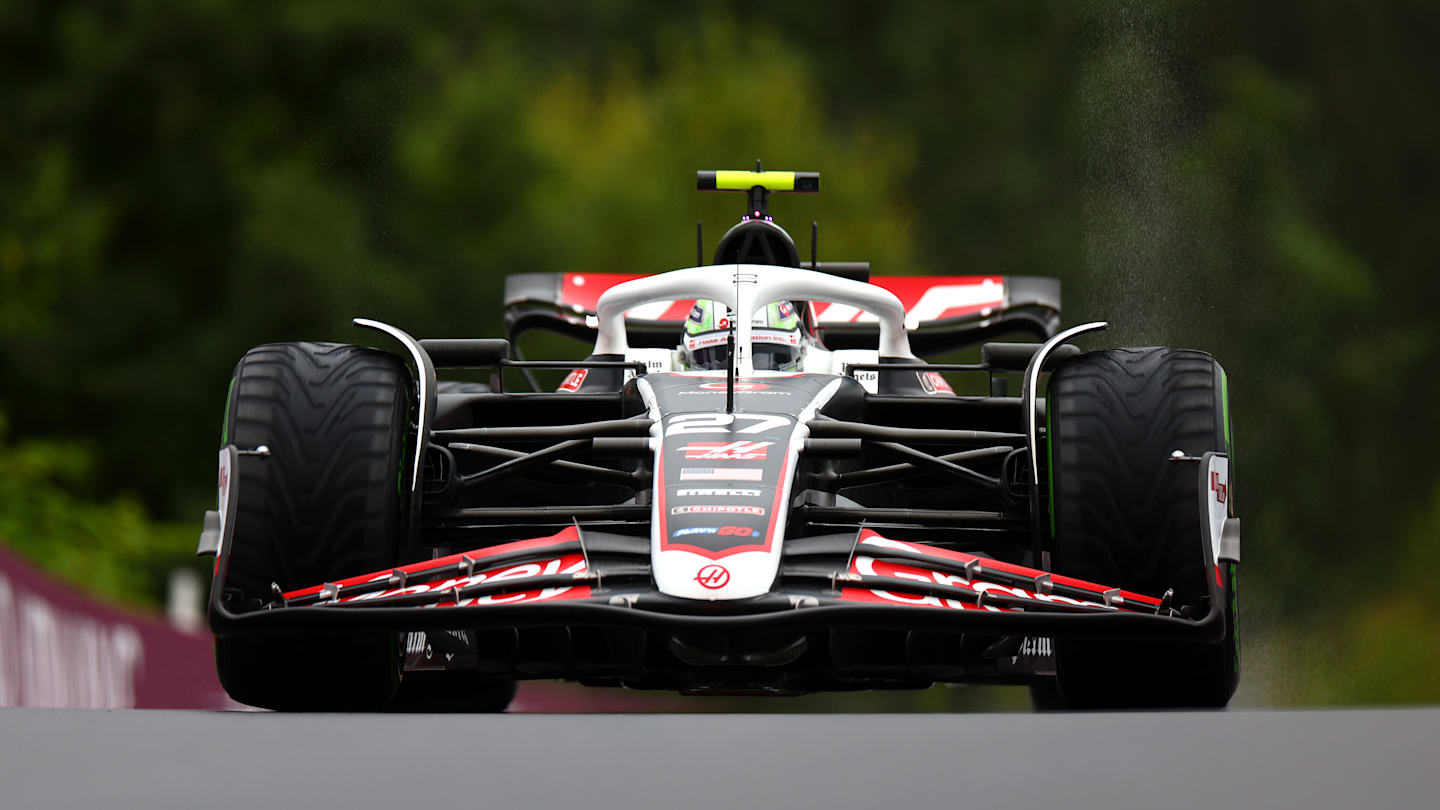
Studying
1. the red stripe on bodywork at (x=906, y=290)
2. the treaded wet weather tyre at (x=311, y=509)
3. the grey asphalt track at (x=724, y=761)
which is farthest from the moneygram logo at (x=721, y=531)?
the red stripe on bodywork at (x=906, y=290)

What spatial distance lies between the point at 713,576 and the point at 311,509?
1.19 metres

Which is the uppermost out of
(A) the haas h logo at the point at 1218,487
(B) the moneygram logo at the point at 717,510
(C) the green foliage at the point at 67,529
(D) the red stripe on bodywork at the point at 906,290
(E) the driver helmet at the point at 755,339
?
(D) the red stripe on bodywork at the point at 906,290

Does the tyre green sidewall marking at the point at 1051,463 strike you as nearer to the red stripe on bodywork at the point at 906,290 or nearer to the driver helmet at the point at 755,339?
the driver helmet at the point at 755,339

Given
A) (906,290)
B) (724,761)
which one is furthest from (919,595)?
(906,290)

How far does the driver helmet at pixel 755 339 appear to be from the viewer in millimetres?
6430

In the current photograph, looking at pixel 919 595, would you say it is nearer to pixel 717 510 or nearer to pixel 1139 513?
pixel 717 510

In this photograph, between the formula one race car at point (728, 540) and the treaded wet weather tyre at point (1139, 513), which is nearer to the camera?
the formula one race car at point (728, 540)

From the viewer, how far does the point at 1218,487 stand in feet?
16.3

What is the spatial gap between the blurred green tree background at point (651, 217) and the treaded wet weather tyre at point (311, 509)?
16.1 metres

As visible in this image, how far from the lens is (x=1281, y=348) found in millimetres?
36875

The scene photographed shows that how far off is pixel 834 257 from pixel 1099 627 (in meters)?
30.8

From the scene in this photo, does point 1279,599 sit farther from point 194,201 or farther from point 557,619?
point 557,619

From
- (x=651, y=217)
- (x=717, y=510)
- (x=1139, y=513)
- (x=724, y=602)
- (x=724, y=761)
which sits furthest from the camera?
(x=651, y=217)

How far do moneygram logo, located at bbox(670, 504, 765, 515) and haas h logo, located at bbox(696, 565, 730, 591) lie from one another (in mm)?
274
